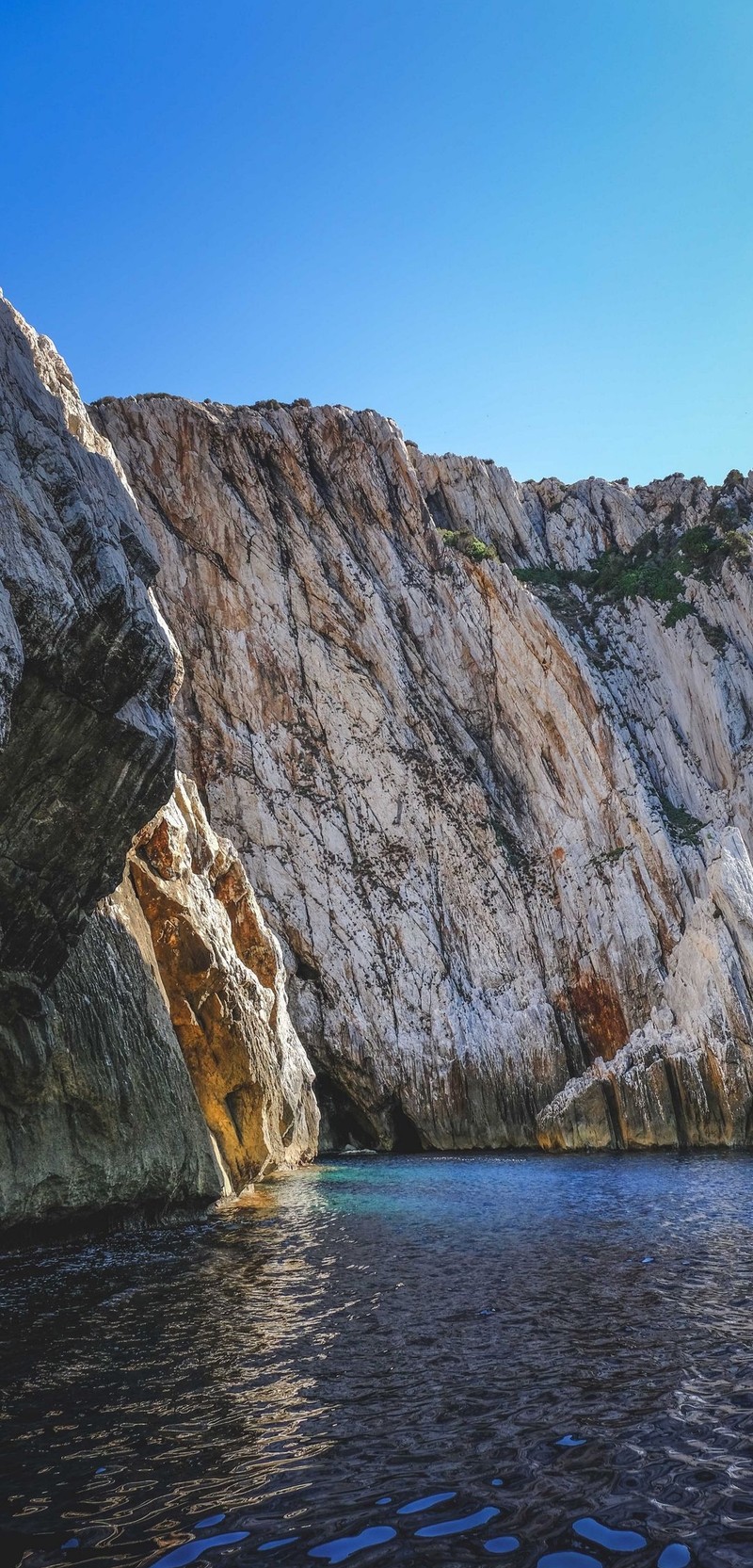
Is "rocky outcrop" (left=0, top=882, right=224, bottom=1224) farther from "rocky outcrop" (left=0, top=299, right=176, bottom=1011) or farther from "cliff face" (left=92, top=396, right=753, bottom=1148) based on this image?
"cliff face" (left=92, top=396, right=753, bottom=1148)

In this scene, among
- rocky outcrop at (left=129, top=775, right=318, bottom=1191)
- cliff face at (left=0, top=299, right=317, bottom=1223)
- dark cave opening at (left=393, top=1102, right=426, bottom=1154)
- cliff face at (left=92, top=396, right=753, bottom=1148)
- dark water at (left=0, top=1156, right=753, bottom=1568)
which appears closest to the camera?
dark water at (left=0, top=1156, right=753, bottom=1568)

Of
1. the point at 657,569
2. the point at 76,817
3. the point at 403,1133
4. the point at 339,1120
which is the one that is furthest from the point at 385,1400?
the point at 657,569

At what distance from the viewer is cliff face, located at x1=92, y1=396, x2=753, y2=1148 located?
138 feet

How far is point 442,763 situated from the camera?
160ft

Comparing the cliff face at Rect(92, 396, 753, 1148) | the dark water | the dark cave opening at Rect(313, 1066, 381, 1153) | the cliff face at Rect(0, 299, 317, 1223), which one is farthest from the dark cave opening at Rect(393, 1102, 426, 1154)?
the dark water

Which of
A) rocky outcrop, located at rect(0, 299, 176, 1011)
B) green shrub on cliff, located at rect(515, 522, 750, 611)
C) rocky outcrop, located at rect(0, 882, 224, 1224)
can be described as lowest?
rocky outcrop, located at rect(0, 882, 224, 1224)

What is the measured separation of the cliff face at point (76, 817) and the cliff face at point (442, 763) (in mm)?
23898

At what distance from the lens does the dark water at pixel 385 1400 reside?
5.09 m

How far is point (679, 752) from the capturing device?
50.2m

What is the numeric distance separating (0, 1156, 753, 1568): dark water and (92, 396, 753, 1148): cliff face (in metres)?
27.4

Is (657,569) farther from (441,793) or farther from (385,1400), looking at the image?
(385,1400)

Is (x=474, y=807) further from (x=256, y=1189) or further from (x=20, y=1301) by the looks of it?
(x=20, y=1301)

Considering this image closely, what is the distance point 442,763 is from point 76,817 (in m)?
34.8

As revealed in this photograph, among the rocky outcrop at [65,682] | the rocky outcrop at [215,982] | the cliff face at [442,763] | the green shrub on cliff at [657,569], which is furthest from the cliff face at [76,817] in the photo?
the green shrub on cliff at [657,569]
